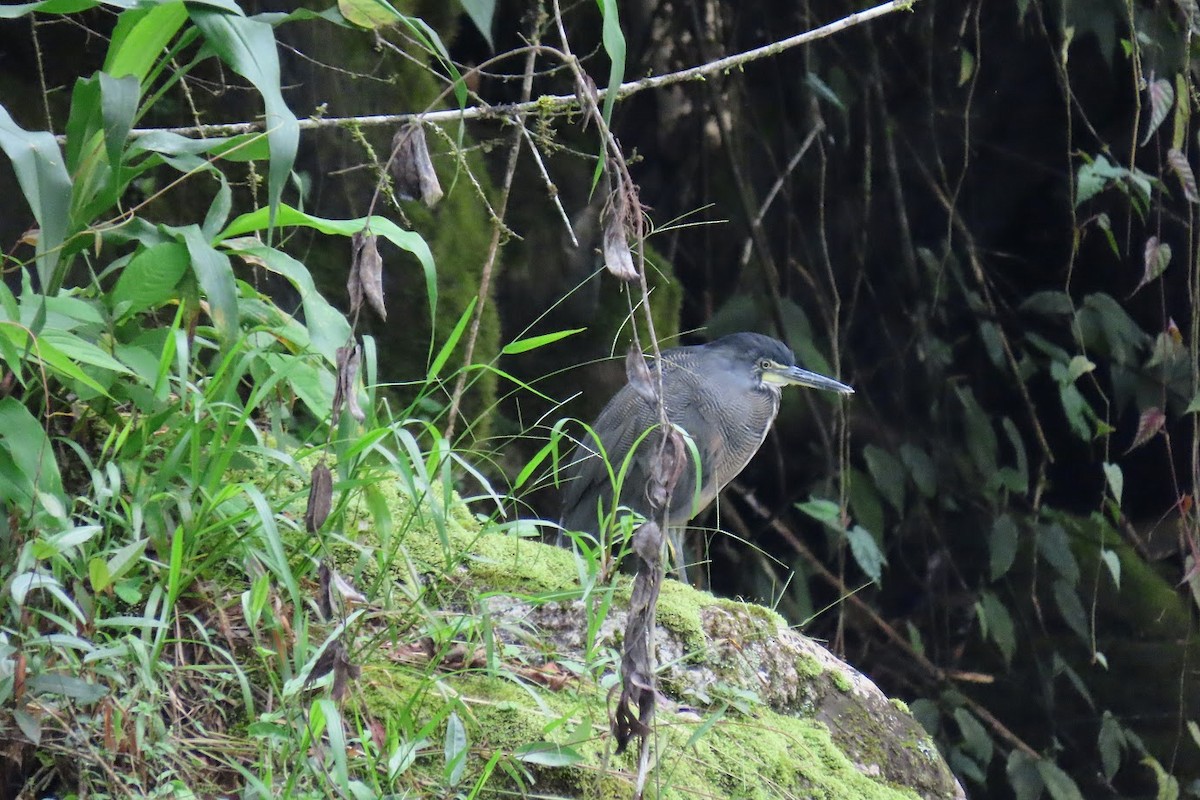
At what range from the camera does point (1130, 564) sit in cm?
403

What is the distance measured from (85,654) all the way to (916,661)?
3.14 m

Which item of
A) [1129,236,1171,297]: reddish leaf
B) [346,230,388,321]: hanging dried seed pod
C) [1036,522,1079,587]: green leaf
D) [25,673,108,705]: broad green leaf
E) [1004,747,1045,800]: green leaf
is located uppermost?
[346,230,388,321]: hanging dried seed pod

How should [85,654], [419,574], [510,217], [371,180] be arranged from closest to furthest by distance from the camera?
1. [85,654]
2. [419,574]
3. [371,180]
4. [510,217]

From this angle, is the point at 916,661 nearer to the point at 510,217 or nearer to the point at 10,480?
the point at 510,217

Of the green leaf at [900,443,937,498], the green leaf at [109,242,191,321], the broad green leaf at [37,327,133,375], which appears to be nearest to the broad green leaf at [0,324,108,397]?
the broad green leaf at [37,327,133,375]

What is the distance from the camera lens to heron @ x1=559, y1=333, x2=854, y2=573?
11.0 feet

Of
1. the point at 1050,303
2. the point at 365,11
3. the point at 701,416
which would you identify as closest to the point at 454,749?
the point at 365,11

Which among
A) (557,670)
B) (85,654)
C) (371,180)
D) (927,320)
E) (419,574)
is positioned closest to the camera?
(85,654)

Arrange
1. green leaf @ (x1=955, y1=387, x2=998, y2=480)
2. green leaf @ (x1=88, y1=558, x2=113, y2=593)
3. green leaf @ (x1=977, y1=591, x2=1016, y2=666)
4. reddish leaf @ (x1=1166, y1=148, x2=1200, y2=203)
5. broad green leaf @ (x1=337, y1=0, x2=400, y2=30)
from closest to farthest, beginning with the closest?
green leaf @ (x1=88, y1=558, x2=113, y2=593) → broad green leaf @ (x1=337, y1=0, x2=400, y2=30) → reddish leaf @ (x1=1166, y1=148, x2=1200, y2=203) → green leaf @ (x1=977, y1=591, x2=1016, y2=666) → green leaf @ (x1=955, y1=387, x2=998, y2=480)

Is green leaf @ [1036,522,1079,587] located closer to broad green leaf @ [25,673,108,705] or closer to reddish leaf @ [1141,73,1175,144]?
reddish leaf @ [1141,73,1175,144]

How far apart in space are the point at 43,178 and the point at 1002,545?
296cm

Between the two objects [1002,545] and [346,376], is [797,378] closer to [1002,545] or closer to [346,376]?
[1002,545]

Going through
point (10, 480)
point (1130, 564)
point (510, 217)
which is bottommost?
point (1130, 564)

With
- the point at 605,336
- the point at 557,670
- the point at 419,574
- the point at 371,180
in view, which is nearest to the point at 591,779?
the point at 557,670
